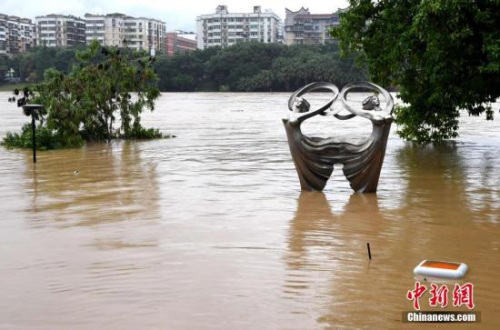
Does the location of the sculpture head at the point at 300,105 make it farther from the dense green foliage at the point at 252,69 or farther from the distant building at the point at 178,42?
the distant building at the point at 178,42

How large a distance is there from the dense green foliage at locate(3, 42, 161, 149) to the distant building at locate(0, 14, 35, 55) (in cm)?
11971

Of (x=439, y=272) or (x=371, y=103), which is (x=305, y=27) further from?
(x=439, y=272)

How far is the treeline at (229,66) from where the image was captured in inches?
3435

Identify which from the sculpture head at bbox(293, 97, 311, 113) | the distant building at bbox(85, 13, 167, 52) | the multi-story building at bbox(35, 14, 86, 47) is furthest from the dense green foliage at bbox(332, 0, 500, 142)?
the multi-story building at bbox(35, 14, 86, 47)

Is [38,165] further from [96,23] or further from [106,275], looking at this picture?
[96,23]

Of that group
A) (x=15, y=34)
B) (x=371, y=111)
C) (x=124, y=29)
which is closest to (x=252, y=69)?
(x=124, y=29)

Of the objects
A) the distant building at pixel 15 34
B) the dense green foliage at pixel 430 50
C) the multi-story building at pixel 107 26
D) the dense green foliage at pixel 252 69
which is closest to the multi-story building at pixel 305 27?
the multi-story building at pixel 107 26

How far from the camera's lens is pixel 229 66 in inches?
3612

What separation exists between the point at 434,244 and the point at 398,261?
1.16m

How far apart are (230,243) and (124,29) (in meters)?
154

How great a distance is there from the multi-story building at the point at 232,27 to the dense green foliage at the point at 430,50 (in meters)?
133

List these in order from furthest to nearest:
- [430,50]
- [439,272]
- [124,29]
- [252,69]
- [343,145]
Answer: [124,29] < [252,69] < [430,50] < [343,145] < [439,272]

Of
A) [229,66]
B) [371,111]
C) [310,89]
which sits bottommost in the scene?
[371,111]

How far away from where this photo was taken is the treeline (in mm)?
87250
